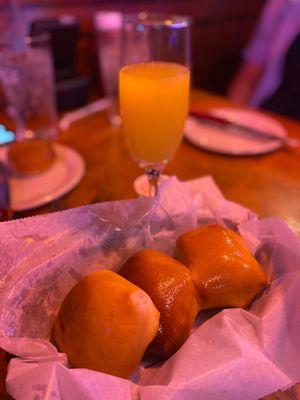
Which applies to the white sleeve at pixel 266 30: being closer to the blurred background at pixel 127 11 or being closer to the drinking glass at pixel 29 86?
the blurred background at pixel 127 11

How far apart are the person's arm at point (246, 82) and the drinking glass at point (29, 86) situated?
1.11m

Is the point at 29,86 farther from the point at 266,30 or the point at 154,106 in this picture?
the point at 266,30

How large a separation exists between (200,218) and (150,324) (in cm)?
22

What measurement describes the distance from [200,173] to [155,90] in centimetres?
33

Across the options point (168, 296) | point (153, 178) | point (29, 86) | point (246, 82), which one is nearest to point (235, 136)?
point (153, 178)

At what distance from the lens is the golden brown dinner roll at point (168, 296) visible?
0.44 metres

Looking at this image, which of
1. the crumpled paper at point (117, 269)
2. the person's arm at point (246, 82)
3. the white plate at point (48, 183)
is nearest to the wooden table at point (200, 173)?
the white plate at point (48, 183)

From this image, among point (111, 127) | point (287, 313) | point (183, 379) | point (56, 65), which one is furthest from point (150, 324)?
point (56, 65)

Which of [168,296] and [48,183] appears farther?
[48,183]

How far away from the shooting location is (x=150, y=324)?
418 millimetres

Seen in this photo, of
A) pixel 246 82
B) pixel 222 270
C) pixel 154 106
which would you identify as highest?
pixel 154 106

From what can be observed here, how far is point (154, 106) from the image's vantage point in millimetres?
654

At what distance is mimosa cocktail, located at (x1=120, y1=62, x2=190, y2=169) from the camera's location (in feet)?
2.12

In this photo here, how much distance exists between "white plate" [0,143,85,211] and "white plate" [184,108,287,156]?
0.34 m
